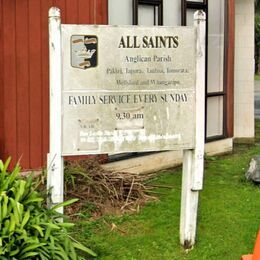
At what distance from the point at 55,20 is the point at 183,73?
1297mm

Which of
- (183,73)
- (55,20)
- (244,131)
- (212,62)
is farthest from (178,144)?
(244,131)

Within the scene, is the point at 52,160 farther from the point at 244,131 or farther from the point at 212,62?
the point at 244,131

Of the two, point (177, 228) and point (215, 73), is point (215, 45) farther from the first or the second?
point (177, 228)

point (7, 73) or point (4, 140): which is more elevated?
point (7, 73)

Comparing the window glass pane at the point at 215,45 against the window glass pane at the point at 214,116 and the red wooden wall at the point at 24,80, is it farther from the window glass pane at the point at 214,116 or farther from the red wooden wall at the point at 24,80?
the red wooden wall at the point at 24,80

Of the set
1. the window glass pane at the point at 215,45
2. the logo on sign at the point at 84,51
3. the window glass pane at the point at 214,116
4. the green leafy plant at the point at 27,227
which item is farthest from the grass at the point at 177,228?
the window glass pane at the point at 215,45

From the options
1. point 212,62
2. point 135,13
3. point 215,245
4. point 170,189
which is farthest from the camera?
point 212,62

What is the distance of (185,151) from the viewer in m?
5.73

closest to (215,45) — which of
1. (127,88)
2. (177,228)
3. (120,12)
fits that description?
(120,12)

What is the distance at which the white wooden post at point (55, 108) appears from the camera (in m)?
5.07

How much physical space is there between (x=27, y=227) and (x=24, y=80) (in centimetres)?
320

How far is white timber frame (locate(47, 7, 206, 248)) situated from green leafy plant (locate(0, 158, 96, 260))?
0.25 metres

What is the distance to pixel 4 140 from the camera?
291 inches

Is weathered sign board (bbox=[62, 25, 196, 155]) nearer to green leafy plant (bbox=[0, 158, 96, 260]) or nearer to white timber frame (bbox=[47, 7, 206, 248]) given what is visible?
white timber frame (bbox=[47, 7, 206, 248])
